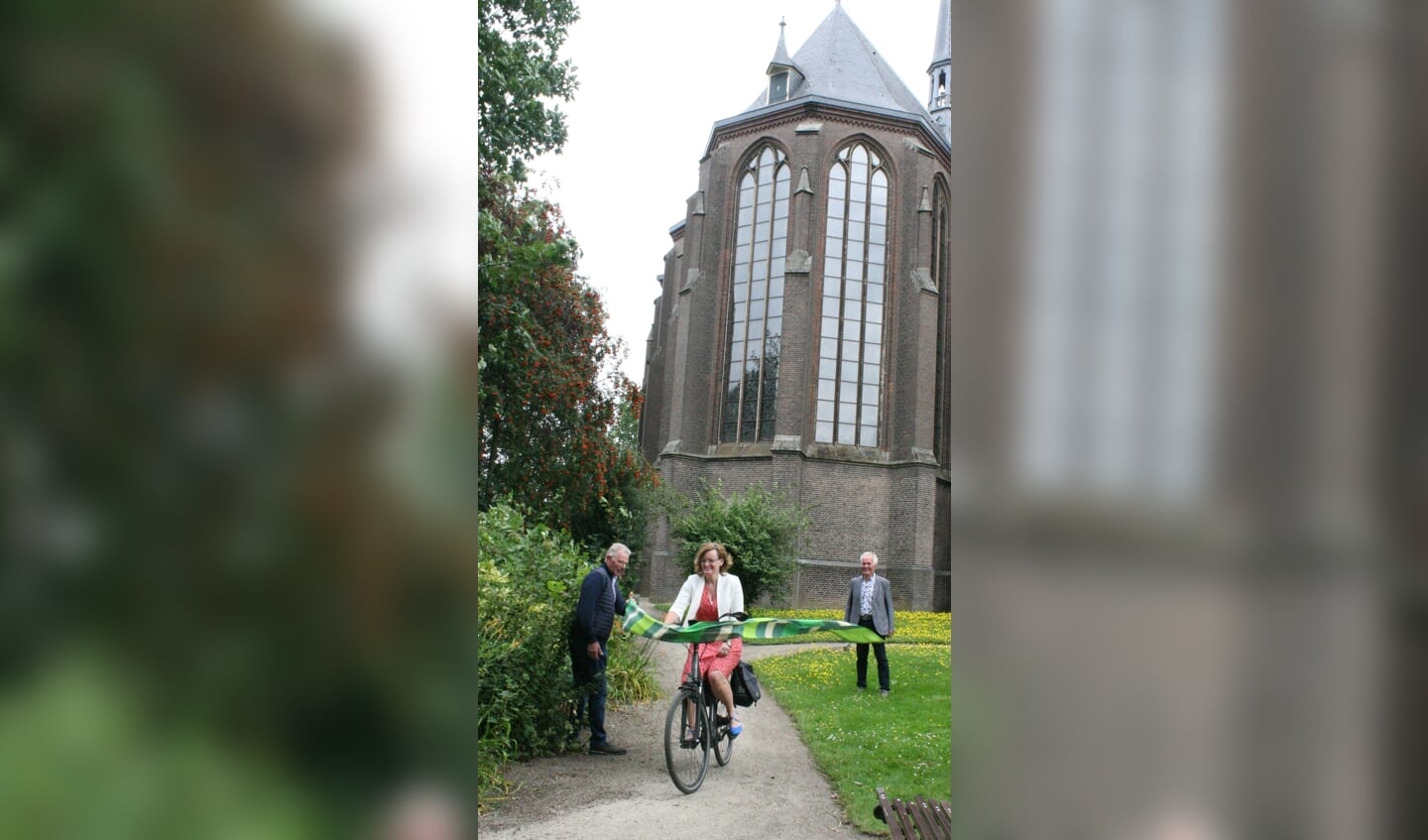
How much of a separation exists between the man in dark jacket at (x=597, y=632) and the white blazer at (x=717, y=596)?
0.51m

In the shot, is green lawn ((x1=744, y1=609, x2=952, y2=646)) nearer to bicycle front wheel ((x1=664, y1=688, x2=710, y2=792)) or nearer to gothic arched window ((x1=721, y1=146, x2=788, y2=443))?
gothic arched window ((x1=721, y1=146, x2=788, y2=443))

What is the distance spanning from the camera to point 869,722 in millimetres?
8016

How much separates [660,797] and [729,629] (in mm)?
1160

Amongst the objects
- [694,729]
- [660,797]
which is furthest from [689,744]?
[660,797]

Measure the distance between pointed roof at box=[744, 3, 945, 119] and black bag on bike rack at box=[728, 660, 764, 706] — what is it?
894 inches

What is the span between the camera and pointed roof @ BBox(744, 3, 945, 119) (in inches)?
1102

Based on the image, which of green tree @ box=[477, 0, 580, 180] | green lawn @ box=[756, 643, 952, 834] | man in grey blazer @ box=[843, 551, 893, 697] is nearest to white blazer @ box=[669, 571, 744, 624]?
green lawn @ box=[756, 643, 952, 834]

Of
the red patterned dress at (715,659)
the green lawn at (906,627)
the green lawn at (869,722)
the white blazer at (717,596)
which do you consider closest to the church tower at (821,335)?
the green lawn at (906,627)

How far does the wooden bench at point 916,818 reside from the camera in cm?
373
